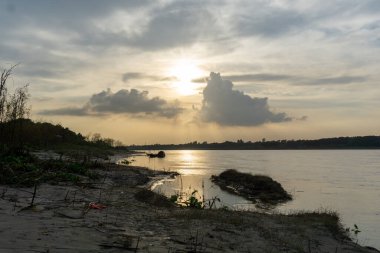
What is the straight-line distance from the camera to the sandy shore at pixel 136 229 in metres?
10.2

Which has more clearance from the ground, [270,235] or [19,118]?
[19,118]

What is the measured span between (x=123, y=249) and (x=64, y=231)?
1.93 metres

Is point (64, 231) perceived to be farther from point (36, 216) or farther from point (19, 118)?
point (19, 118)

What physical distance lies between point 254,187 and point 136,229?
31.1m

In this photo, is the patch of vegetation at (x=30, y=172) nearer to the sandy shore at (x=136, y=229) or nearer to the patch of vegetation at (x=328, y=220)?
the sandy shore at (x=136, y=229)

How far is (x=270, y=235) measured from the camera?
49.0 feet

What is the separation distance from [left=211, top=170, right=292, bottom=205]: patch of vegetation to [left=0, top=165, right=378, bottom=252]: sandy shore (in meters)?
16.2

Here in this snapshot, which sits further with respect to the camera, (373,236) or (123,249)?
(373,236)

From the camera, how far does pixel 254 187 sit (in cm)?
4291

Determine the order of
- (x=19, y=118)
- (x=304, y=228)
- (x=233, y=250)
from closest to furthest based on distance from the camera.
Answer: (x=233, y=250), (x=304, y=228), (x=19, y=118)

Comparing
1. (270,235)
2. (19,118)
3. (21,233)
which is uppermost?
(19,118)

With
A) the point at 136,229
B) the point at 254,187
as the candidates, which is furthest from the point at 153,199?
the point at 254,187

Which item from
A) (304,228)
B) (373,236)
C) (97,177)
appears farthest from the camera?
(97,177)

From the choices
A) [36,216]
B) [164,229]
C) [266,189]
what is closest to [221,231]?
[164,229]
